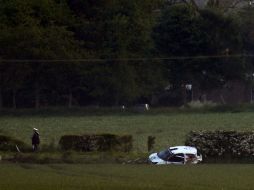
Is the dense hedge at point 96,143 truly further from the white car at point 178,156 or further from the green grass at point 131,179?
the green grass at point 131,179

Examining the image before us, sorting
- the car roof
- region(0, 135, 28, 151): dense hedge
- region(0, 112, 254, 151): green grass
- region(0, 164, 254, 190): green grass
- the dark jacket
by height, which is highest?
region(0, 164, 254, 190): green grass

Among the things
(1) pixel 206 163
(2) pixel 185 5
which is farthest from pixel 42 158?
(2) pixel 185 5

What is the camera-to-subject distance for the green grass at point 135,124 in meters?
43.9

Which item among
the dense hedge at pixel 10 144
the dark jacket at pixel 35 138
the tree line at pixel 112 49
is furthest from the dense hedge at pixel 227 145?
the tree line at pixel 112 49

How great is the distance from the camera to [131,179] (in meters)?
23.0

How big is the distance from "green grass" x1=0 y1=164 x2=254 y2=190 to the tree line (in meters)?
33.0

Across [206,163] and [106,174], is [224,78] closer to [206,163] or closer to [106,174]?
[206,163]

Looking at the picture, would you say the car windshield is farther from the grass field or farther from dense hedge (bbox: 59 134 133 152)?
dense hedge (bbox: 59 134 133 152)

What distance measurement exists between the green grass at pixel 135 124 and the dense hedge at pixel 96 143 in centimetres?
151

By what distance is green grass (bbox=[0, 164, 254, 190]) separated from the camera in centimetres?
1989

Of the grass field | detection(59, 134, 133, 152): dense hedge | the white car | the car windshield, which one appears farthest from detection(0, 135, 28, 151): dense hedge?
the car windshield

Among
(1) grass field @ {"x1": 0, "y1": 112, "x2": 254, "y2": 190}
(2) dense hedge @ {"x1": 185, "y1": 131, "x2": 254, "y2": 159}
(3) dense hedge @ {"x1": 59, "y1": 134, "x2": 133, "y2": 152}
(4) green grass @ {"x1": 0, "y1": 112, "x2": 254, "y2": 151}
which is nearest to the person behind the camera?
(1) grass field @ {"x1": 0, "y1": 112, "x2": 254, "y2": 190}

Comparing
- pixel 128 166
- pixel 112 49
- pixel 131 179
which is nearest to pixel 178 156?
pixel 128 166

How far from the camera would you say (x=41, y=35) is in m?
59.4
